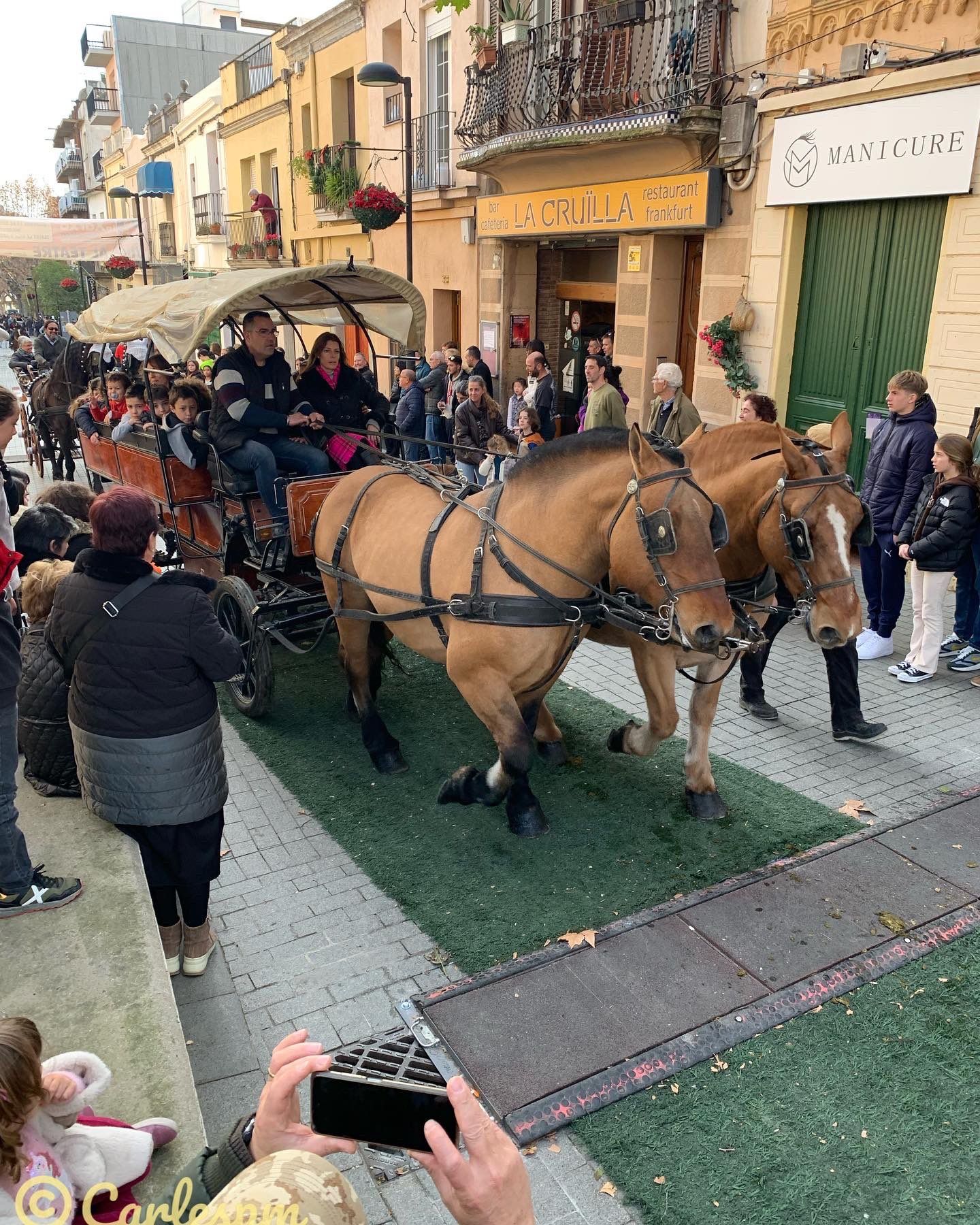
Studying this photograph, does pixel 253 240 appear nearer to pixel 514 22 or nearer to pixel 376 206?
pixel 376 206

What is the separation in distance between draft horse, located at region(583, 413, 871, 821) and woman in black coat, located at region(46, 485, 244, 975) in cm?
208

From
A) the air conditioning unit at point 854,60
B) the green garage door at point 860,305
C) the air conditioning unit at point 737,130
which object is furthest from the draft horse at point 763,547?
the air conditioning unit at point 737,130

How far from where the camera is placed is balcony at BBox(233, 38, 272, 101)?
83.0ft

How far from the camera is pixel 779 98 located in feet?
31.9

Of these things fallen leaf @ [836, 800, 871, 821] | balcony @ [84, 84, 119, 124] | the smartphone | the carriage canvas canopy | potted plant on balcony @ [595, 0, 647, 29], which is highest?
balcony @ [84, 84, 119, 124]

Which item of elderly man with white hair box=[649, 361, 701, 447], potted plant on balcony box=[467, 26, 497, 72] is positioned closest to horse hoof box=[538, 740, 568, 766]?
elderly man with white hair box=[649, 361, 701, 447]

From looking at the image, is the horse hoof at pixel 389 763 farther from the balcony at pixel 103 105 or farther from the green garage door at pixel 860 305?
the balcony at pixel 103 105

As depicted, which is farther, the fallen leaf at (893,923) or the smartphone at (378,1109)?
the fallen leaf at (893,923)

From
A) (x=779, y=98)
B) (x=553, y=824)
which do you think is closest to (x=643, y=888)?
(x=553, y=824)

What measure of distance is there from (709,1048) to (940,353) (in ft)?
24.4

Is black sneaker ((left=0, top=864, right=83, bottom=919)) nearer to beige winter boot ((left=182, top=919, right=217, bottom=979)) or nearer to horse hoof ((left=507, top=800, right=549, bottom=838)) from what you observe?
beige winter boot ((left=182, top=919, right=217, bottom=979))

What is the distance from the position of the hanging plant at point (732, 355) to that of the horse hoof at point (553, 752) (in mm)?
6624

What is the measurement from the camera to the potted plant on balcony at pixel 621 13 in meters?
10.9

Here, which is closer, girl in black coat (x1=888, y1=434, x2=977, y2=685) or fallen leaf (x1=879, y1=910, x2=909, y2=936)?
fallen leaf (x1=879, y1=910, x2=909, y2=936)
